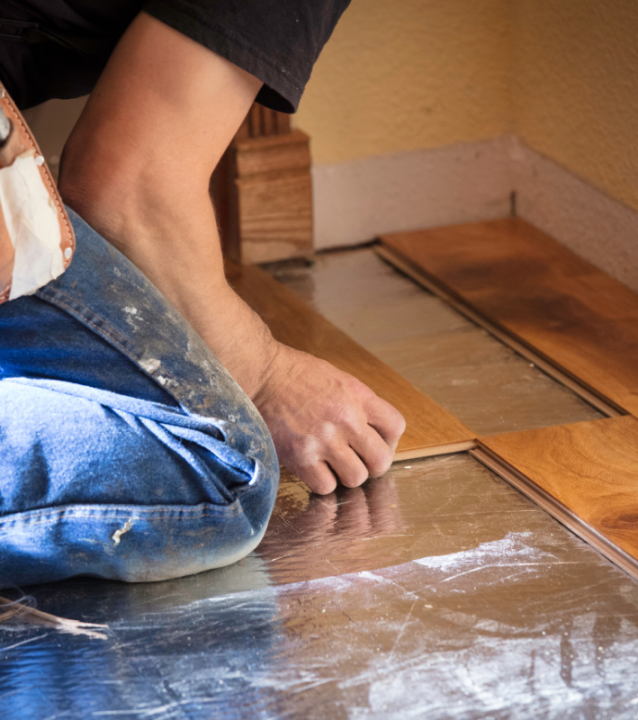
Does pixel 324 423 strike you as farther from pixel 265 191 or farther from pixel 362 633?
pixel 265 191

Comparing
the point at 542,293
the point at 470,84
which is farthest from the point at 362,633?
the point at 470,84

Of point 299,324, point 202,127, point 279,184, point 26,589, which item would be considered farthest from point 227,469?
point 279,184

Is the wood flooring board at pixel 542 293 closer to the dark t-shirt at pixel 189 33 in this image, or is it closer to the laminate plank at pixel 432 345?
the laminate plank at pixel 432 345

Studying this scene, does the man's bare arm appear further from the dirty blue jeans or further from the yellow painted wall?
the yellow painted wall

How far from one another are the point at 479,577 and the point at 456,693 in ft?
0.55

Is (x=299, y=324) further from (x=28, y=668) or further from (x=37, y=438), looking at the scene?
(x=28, y=668)

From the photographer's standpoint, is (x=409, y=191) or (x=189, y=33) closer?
(x=189, y=33)

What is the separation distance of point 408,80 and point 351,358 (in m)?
0.69

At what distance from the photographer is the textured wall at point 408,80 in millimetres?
1747

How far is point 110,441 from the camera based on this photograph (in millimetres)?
857

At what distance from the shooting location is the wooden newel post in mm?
1714

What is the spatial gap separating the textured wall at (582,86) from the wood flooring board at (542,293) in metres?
0.16

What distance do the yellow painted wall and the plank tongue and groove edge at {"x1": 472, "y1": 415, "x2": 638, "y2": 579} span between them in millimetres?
584

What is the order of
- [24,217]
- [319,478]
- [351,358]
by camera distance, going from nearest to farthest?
[24,217] → [319,478] → [351,358]
